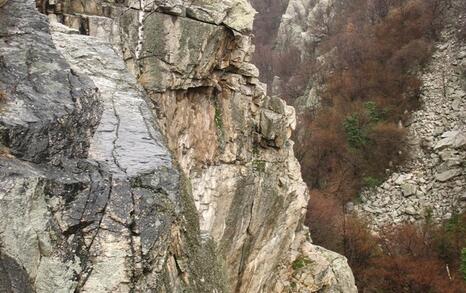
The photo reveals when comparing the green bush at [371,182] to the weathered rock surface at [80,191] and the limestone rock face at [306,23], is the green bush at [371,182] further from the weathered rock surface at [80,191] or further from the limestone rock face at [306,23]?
the weathered rock surface at [80,191]

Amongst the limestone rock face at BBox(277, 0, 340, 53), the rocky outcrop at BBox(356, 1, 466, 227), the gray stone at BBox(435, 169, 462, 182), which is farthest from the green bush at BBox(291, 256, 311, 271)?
the limestone rock face at BBox(277, 0, 340, 53)

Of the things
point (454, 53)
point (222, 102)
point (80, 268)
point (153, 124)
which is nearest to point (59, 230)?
point (80, 268)

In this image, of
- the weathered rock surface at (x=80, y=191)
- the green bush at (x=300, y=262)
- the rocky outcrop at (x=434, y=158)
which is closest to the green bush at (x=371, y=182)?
the rocky outcrop at (x=434, y=158)

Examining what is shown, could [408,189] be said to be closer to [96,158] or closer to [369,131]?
[369,131]

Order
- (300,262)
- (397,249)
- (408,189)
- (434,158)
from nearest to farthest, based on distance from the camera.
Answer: (300,262) < (397,249) < (408,189) < (434,158)

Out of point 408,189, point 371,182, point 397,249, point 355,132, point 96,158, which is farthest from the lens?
point 355,132

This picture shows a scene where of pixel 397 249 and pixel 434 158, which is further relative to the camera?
pixel 434 158

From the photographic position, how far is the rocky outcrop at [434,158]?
34188 millimetres

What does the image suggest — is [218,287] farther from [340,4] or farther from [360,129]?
[340,4]

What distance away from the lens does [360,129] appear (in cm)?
4144

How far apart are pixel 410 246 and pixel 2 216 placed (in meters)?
30.2

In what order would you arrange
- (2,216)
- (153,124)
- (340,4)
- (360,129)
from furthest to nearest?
(340,4) → (360,129) → (153,124) → (2,216)

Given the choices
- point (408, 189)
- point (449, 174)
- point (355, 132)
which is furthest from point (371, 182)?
point (449, 174)

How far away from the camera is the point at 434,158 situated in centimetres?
3647
